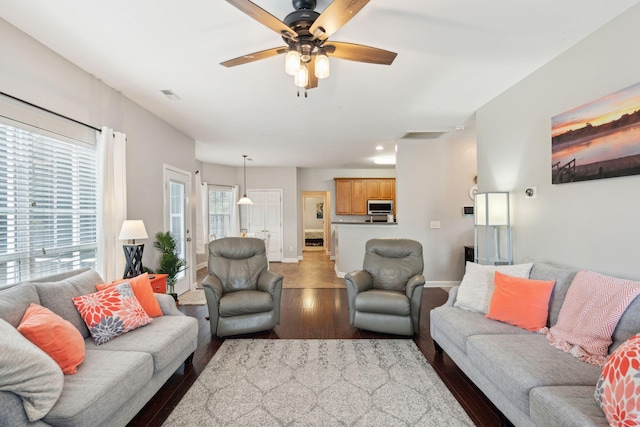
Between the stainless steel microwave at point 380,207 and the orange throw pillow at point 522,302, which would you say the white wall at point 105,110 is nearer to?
the orange throw pillow at point 522,302

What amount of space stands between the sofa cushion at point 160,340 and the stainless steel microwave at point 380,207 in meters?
6.14

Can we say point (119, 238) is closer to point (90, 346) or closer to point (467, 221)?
point (90, 346)

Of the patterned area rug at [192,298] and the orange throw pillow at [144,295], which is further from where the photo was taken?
the patterned area rug at [192,298]

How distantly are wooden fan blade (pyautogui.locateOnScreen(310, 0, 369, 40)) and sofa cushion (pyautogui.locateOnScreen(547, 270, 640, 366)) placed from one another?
7.27ft

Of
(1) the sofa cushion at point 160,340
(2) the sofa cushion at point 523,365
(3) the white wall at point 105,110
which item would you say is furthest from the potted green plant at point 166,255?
(2) the sofa cushion at point 523,365

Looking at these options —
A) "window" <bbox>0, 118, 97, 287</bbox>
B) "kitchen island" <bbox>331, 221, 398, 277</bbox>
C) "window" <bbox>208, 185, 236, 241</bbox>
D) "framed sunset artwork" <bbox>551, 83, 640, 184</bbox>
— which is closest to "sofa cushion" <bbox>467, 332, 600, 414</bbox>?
"framed sunset artwork" <bbox>551, 83, 640, 184</bbox>

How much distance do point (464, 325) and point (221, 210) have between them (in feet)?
22.6

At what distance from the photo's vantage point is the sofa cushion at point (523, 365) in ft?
5.07

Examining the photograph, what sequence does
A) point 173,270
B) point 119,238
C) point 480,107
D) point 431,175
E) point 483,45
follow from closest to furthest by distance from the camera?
point 483,45 < point 119,238 < point 480,107 < point 173,270 < point 431,175

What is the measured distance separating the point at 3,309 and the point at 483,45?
12.1 feet

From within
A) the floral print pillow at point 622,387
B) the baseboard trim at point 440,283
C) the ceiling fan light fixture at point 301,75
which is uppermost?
the ceiling fan light fixture at point 301,75

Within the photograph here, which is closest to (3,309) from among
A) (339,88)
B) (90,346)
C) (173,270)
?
(90,346)

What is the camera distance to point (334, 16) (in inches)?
61.2

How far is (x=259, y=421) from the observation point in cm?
189
